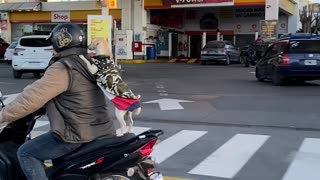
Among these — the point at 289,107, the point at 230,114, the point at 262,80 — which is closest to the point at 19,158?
the point at 230,114

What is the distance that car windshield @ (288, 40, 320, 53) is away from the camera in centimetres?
1753

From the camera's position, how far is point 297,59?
57.2ft

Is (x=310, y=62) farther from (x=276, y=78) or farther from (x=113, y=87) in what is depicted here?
(x=113, y=87)

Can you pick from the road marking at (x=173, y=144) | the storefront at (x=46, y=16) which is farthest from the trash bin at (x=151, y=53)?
the road marking at (x=173, y=144)

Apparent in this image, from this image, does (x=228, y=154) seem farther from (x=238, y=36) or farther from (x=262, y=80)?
(x=238, y=36)

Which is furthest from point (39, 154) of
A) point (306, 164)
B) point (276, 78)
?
point (276, 78)

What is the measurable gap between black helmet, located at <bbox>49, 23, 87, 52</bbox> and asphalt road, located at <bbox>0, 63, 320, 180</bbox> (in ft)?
8.86

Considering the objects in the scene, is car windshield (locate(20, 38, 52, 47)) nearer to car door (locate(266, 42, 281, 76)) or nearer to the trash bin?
car door (locate(266, 42, 281, 76))

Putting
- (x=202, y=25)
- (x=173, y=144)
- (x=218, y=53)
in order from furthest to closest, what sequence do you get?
1. (x=202, y=25)
2. (x=218, y=53)
3. (x=173, y=144)

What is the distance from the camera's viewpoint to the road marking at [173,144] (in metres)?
7.32

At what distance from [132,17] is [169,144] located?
106 ft

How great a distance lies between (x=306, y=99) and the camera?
13859mm

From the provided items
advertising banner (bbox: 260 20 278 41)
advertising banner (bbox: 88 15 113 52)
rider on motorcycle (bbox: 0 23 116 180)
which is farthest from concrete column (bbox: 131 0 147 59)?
rider on motorcycle (bbox: 0 23 116 180)

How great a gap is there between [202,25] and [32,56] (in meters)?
26.9
